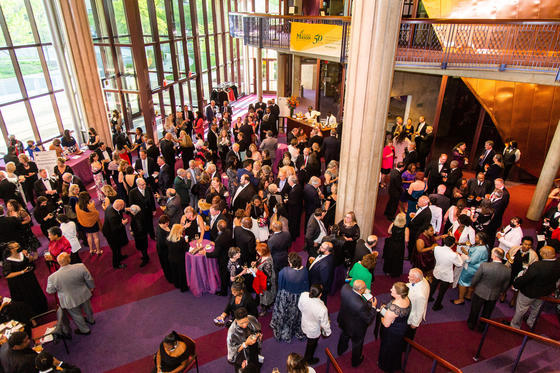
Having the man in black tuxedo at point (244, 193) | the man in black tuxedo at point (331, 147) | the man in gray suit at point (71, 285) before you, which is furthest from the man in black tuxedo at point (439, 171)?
the man in gray suit at point (71, 285)

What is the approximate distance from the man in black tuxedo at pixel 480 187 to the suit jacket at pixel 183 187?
19.6 ft

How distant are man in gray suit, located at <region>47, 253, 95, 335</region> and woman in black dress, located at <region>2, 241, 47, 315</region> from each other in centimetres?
53

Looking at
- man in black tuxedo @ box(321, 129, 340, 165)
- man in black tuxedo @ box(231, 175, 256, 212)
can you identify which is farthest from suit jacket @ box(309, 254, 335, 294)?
man in black tuxedo @ box(321, 129, 340, 165)

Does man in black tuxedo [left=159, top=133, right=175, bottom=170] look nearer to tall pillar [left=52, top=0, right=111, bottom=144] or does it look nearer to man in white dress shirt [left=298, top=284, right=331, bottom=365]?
tall pillar [left=52, top=0, right=111, bottom=144]

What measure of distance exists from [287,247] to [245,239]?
2.20ft

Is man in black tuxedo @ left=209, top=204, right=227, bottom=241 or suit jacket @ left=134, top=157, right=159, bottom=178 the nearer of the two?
man in black tuxedo @ left=209, top=204, right=227, bottom=241

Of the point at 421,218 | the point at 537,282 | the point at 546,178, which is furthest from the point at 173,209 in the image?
the point at 546,178

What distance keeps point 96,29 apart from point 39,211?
26.7 feet

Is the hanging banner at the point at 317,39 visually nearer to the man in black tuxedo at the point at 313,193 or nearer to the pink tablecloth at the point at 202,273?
the man in black tuxedo at the point at 313,193

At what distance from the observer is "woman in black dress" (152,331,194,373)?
357cm

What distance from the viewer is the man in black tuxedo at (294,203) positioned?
6.77 metres

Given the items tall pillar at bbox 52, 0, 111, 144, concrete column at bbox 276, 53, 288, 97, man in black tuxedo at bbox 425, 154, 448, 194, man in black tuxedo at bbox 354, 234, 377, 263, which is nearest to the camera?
man in black tuxedo at bbox 354, 234, 377, 263

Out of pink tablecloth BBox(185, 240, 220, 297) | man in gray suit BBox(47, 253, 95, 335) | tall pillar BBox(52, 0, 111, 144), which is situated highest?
tall pillar BBox(52, 0, 111, 144)

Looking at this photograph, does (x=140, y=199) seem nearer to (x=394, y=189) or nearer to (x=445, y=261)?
(x=394, y=189)
